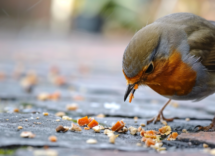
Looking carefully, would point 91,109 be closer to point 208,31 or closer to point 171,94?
point 171,94

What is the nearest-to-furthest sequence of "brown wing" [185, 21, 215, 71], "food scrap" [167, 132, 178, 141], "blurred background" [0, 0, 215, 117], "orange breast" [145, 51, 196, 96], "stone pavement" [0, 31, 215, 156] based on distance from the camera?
1. "stone pavement" [0, 31, 215, 156]
2. "food scrap" [167, 132, 178, 141]
3. "orange breast" [145, 51, 196, 96]
4. "brown wing" [185, 21, 215, 71]
5. "blurred background" [0, 0, 215, 117]

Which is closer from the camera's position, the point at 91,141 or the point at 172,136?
the point at 91,141

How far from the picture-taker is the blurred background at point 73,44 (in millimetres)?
3678

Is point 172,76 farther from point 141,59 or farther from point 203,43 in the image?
point 203,43

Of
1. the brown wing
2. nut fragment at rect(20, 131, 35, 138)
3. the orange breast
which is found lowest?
nut fragment at rect(20, 131, 35, 138)

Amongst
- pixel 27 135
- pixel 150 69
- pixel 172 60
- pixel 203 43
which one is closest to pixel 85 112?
pixel 150 69

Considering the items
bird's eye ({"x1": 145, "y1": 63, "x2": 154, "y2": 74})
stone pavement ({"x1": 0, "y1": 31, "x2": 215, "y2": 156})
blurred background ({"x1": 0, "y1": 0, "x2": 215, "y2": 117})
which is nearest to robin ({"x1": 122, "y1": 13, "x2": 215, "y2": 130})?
bird's eye ({"x1": 145, "y1": 63, "x2": 154, "y2": 74})

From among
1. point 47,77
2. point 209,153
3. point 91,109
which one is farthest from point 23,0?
point 209,153

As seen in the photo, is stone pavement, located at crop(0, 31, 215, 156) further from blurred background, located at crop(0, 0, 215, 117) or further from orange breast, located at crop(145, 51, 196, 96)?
Result: orange breast, located at crop(145, 51, 196, 96)

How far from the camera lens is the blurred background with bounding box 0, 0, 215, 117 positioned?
368 cm

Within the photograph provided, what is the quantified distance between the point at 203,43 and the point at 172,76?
564 millimetres

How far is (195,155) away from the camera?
1483mm

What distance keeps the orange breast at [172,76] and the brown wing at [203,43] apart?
22cm

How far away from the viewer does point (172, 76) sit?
2242mm
